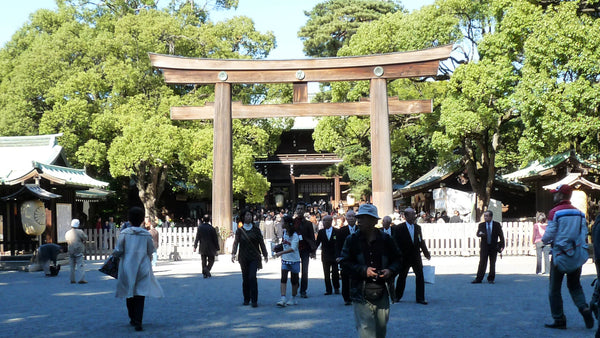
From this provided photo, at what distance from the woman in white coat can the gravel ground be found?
1.02 feet

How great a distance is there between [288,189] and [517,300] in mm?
38277

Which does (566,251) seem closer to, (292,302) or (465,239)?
(292,302)

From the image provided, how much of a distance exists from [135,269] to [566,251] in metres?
5.21

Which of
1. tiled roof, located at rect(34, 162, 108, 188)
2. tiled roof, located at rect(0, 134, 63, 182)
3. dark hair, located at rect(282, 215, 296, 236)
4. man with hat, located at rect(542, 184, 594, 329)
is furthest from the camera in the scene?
tiled roof, located at rect(0, 134, 63, 182)

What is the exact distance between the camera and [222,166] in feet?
74.0

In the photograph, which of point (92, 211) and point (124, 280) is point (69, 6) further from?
point (124, 280)

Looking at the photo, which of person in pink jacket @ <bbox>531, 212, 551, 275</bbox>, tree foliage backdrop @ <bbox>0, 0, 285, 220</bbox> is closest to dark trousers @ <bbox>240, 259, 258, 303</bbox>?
person in pink jacket @ <bbox>531, 212, 551, 275</bbox>

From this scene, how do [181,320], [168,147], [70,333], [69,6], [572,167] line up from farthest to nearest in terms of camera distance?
[69,6] → [168,147] → [572,167] → [181,320] → [70,333]

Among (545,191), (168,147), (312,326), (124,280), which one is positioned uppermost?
(168,147)

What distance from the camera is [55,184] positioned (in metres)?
22.7

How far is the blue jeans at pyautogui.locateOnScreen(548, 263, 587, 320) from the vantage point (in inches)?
321

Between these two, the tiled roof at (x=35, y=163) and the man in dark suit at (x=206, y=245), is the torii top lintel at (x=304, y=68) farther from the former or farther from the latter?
the man in dark suit at (x=206, y=245)

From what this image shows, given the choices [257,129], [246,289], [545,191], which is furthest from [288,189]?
[246,289]

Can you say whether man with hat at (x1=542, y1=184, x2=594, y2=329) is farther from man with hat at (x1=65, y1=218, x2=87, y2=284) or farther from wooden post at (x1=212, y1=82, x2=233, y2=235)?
wooden post at (x1=212, y1=82, x2=233, y2=235)
